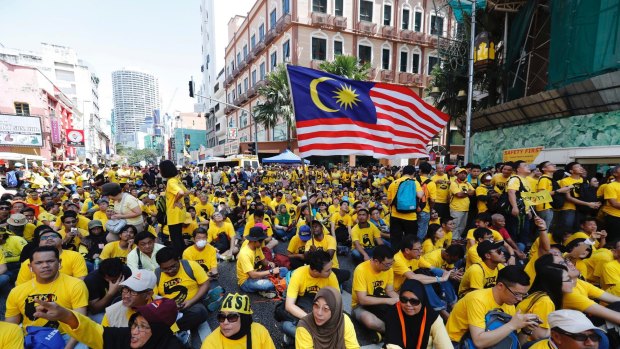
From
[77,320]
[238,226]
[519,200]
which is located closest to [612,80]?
[519,200]

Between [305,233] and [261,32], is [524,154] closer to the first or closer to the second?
[305,233]

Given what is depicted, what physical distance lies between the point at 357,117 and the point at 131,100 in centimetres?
21410

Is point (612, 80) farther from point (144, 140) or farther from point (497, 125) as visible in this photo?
point (144, 140)

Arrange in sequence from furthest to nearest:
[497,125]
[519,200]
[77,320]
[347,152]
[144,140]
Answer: [144,140] < [497,125] < [519,200] < [347,152] < [77,320]

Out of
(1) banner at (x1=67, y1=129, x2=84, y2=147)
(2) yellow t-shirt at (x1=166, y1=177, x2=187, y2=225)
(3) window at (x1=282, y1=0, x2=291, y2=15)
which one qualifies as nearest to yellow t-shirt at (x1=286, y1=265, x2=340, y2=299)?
(2) yellow t-shirt at (x1=166, y1=177, x2=187, y2=225)

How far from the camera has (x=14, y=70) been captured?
28.7 m

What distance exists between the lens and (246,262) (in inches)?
195

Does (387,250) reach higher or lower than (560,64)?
lower

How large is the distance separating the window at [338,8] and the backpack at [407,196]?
2840cm

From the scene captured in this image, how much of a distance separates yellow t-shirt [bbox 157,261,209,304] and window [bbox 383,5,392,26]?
33.2 metres

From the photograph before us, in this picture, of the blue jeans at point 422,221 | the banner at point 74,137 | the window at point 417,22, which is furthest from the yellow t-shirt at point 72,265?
the banner at point 74,137

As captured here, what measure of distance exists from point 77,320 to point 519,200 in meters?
6.95

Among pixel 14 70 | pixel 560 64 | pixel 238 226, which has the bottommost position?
pixel 238 226

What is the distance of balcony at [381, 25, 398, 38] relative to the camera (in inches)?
1197
